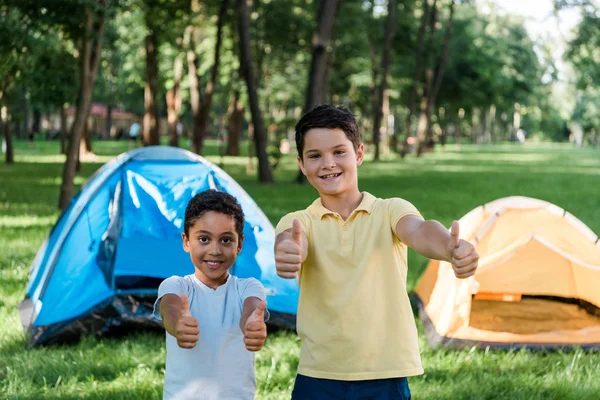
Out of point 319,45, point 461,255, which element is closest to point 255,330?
point 461,255

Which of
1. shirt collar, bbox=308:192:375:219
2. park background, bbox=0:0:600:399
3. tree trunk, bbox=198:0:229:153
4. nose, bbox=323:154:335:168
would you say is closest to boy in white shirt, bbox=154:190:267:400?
shirt collar, bbox=308:192:375:219

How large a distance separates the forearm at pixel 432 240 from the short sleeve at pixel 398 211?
102 millimetres

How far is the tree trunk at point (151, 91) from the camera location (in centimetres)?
2414

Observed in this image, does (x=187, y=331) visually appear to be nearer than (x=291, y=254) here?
No

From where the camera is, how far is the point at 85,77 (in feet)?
39.1

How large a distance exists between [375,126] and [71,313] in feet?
91.0

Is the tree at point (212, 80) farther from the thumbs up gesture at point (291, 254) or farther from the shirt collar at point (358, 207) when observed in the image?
the thumbs up gesture at point (291, 254)

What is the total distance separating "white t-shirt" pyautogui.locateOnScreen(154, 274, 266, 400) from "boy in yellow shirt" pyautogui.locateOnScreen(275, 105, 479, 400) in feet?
0.72

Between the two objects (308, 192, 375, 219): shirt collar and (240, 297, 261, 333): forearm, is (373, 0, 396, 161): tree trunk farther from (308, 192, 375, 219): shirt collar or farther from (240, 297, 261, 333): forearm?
(240, 297, 261, 333): forearm

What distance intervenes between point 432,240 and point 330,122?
55cm

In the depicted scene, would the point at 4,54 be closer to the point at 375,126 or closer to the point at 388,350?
the point at 388,350

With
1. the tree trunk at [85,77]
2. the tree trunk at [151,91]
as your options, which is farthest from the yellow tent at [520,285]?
the tree trunk at [151,91]

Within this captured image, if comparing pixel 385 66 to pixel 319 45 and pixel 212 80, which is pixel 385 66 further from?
pixel 319 45

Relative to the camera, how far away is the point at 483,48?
176 ft
